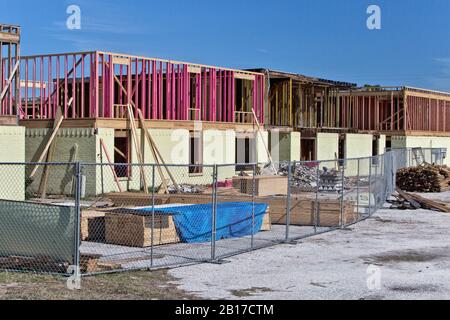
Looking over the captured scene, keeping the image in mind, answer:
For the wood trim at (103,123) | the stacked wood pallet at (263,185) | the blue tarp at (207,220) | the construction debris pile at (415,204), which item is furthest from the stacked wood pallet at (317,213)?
the wood trim at (103,123)

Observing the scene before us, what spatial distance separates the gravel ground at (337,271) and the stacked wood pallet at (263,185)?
774 cm

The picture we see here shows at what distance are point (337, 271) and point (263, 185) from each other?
13029 mm

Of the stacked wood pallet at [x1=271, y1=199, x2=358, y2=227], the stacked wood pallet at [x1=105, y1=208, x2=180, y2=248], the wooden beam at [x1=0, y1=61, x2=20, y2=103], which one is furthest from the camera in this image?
the wooden beam at [x1=0, y1=61, x2=20, y2=103]

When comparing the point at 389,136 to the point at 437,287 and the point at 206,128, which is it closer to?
the point at 206,128

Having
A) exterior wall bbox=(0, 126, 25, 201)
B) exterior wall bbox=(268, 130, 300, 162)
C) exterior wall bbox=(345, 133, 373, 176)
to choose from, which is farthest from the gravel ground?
exterior wall bbox=(345, 133, 373, 176)

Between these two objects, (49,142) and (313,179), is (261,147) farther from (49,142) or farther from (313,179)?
(49,142)

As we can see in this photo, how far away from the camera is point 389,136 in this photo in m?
49.1

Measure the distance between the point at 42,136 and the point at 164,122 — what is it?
5.24 meters

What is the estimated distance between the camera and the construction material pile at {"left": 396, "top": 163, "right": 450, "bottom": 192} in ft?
98.9

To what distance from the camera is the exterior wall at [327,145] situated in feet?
136

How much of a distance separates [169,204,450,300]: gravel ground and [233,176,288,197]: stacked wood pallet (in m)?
7.74

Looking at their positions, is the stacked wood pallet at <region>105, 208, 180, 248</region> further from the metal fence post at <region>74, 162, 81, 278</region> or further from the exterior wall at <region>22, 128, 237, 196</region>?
the exterior wall at <region>22, 128, 237, 196</region>

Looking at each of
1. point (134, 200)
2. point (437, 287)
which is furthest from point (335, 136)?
point (437, 287)
